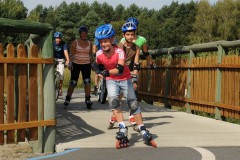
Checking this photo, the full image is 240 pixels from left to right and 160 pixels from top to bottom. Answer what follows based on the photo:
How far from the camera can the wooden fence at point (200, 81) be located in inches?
329

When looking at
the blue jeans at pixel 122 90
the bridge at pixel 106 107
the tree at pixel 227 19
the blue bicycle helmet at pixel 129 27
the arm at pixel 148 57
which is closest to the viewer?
the bridge at pixel 106 107

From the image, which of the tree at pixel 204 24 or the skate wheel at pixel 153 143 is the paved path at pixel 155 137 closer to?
the skate wheel at pixel 153 143

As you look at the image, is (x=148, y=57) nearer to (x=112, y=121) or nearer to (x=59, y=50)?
(x=112, y=121)

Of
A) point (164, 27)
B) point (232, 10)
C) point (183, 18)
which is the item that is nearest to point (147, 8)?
point (183, 18)

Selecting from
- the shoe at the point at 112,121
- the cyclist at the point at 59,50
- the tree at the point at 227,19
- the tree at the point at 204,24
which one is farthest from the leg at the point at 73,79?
the tree at the point at 204,24

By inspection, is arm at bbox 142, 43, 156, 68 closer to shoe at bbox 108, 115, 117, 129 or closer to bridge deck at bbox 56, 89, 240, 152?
bridge deck at bbox 56, 89, 240, 152

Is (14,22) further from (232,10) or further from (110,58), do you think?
(232,10)

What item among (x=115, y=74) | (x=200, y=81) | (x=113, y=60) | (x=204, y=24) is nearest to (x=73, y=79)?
(x=200, y=81)

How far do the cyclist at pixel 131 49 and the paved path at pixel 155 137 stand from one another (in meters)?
0.63

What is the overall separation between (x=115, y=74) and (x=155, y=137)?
1263 millimetres

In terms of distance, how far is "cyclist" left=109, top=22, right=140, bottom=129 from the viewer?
7.20m

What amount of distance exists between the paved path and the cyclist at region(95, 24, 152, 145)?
0.31 metres

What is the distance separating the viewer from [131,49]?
7.49m

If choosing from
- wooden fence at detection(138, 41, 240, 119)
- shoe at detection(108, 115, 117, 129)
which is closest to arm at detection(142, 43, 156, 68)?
shoe at detection(108, 115, 117, 129)
